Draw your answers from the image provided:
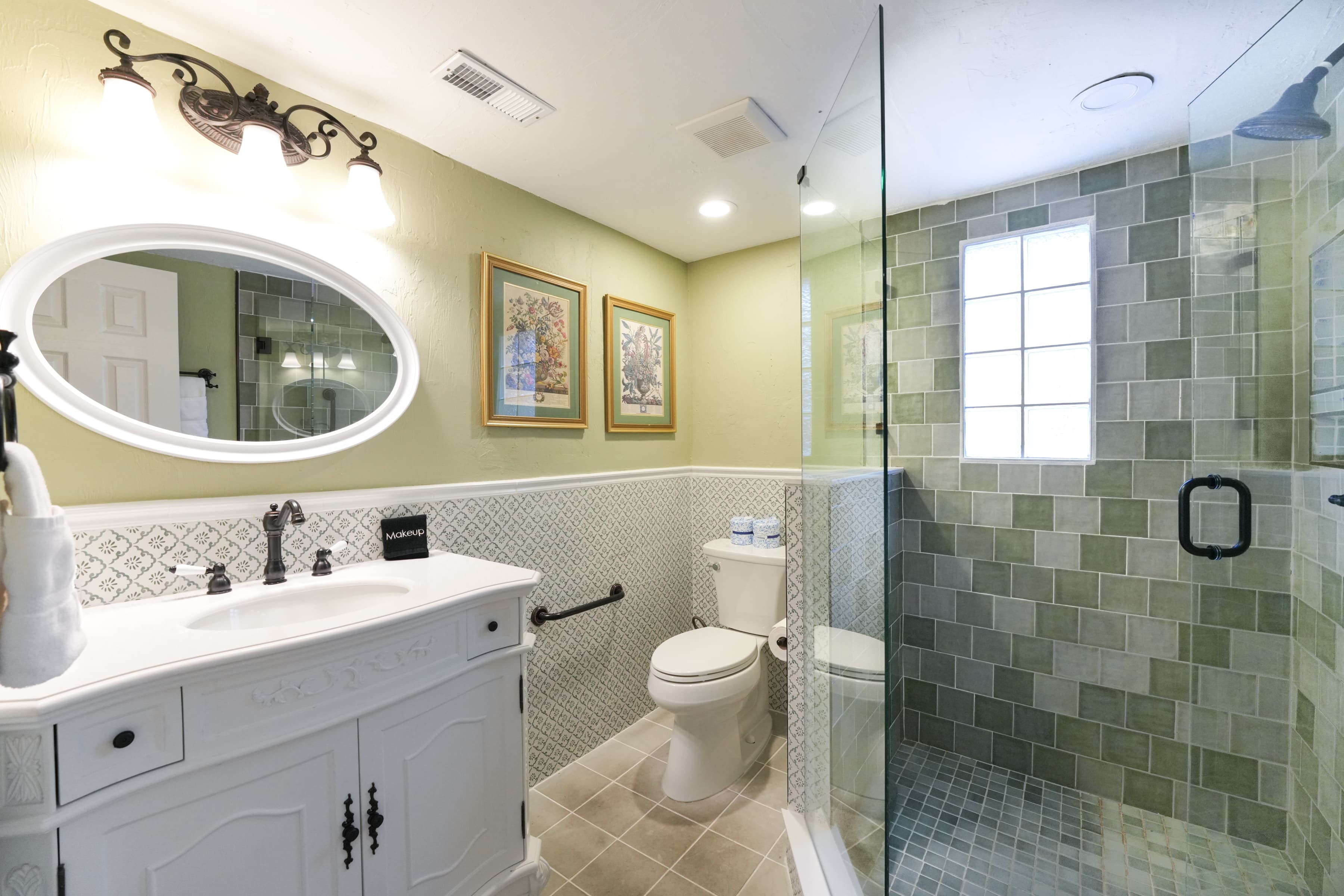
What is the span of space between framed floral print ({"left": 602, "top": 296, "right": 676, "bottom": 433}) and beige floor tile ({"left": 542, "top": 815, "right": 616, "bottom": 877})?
152 centimetres

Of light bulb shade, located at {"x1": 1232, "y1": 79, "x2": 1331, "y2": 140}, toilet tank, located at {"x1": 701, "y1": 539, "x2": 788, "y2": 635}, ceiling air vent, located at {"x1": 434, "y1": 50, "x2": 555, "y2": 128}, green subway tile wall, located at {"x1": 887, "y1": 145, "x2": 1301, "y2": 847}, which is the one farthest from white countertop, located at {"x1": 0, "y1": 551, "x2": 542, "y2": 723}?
light bulb shade, located at {"x1": 1232, "y1": 79, "x2": 1331, "y2": 140}

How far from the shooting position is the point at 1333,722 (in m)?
1.16

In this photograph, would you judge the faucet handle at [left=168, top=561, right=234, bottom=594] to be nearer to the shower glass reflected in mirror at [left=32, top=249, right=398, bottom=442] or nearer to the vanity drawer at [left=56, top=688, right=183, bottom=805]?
the shower glass reflected in mirror at [left=32, top=249, right=398, bottom=442]

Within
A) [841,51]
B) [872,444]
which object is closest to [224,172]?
[841,51]

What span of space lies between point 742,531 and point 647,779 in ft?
3.51

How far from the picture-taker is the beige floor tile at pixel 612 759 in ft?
7.02

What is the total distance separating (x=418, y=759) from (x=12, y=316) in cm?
127

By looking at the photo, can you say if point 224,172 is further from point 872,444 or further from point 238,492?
point 872,444

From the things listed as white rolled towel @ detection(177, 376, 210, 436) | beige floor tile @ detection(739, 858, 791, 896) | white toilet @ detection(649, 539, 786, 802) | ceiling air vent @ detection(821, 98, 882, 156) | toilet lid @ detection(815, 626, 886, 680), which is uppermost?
ceiling air vent @ detection(821, 98, 882, 156)

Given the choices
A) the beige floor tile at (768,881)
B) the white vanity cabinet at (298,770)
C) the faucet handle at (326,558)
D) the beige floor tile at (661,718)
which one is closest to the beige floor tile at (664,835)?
the beige floor tile at (768,881)

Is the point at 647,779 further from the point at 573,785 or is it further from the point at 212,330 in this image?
the point at 212,330

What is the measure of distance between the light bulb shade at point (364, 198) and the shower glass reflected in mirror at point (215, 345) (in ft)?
0.77

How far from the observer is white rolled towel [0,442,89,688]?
67 centimetres

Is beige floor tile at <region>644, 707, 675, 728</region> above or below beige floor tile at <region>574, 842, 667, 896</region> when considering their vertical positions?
below
